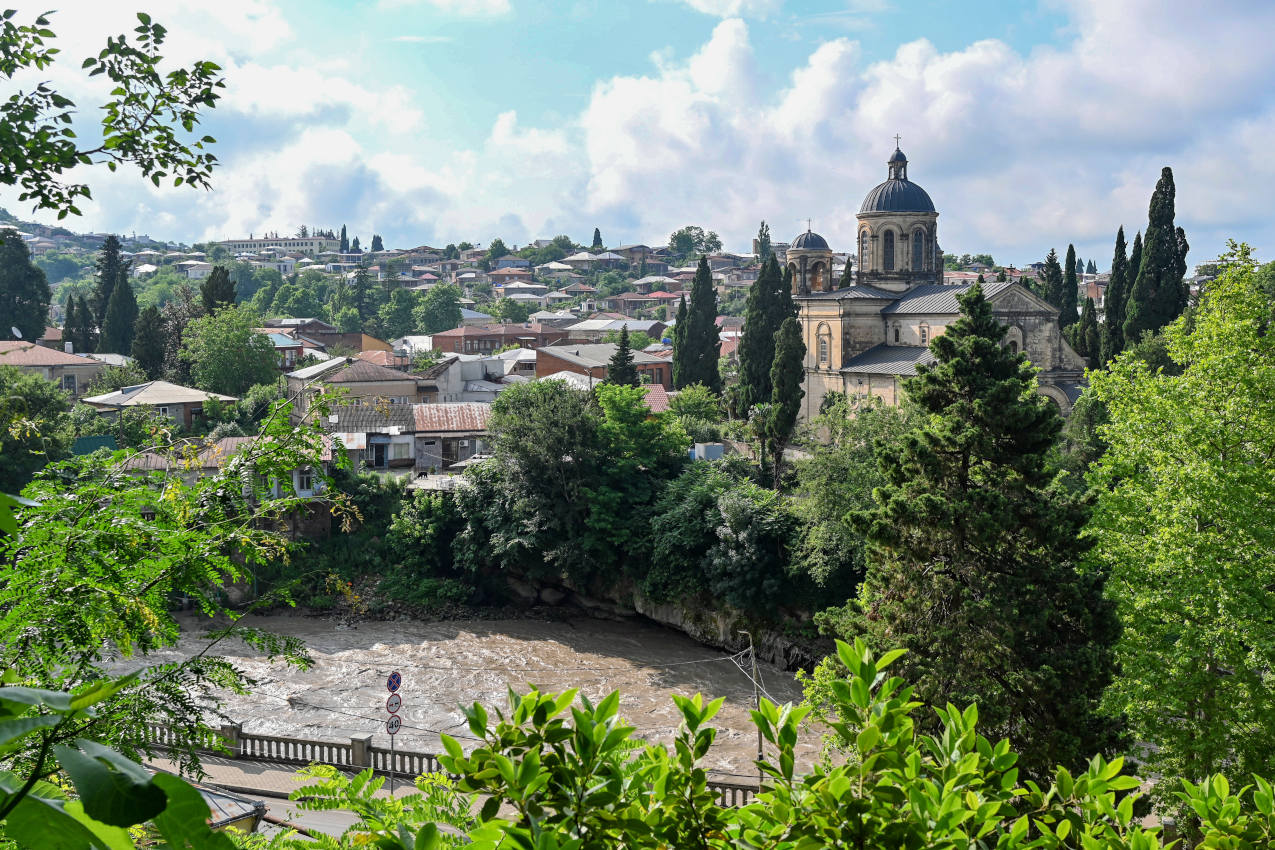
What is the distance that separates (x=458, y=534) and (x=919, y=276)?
924 inches

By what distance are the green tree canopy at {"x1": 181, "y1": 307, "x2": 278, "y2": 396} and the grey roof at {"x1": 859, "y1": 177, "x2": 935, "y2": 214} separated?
2534cm

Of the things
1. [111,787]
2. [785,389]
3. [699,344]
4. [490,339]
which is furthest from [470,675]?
[490,339]

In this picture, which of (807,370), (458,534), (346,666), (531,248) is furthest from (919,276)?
(531,248)

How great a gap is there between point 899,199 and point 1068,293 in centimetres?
863

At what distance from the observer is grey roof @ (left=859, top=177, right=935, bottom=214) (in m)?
40.5

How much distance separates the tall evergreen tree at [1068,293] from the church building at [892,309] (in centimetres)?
518

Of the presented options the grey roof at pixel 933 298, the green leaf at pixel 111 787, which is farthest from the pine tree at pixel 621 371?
the green leaf at pixel 111 787

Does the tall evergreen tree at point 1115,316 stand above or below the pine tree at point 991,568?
above

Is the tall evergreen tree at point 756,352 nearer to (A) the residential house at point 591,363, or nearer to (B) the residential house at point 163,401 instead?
(A) the residential house at point 591,363

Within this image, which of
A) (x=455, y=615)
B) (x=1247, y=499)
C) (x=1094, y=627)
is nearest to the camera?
(x=1247, y=499)

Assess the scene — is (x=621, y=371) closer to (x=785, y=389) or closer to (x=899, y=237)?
(x=785, y=389)

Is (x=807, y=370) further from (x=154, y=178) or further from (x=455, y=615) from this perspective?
(x=154, y=178)

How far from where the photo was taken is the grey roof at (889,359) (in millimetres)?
34938

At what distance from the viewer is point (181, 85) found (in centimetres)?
441
